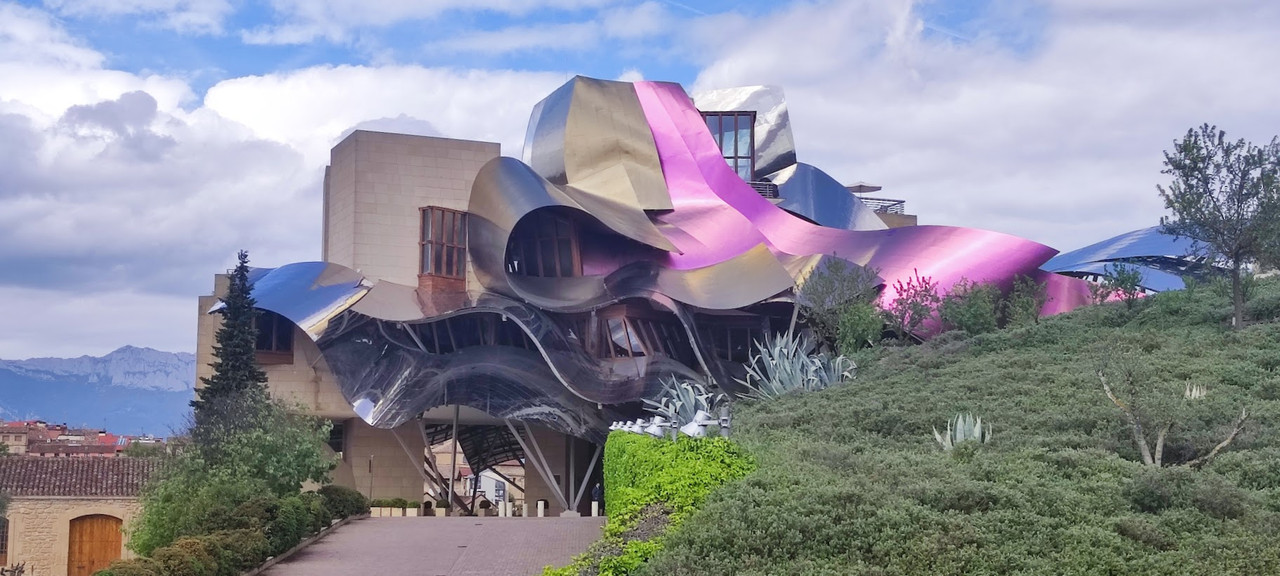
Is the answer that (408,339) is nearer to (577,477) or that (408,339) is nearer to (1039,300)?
(577,477)

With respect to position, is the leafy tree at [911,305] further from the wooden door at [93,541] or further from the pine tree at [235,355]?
the wooden door at [93,541]

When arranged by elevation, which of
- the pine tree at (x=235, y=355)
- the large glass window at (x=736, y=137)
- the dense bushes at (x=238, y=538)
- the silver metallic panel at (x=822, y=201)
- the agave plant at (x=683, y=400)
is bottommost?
the dense bushes at (x=238, y=538)

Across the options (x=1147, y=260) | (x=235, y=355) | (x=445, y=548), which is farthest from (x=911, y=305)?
(x=445, y=548)

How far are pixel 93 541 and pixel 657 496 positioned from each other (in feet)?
78.6

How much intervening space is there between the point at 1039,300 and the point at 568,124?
1440 cm

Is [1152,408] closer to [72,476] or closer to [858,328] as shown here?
[858,328]

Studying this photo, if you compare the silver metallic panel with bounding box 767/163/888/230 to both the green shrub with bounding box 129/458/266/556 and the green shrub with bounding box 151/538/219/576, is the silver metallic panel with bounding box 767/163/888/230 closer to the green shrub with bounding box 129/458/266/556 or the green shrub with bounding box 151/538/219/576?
the green shrub with bounding box 129/458/266/556

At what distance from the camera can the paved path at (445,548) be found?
60.3 feet

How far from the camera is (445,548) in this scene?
69.3 ft

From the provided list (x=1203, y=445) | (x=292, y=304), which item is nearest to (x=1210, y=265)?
(x=1203, y=445)

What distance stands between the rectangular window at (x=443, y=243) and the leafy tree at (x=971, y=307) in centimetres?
1380

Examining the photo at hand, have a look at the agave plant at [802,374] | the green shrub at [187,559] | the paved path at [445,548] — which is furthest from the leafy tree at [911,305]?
the green shrub at [187,559]

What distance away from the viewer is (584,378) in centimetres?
3584

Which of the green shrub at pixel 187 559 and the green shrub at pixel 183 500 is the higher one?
the green shrub at pixel 183 500
